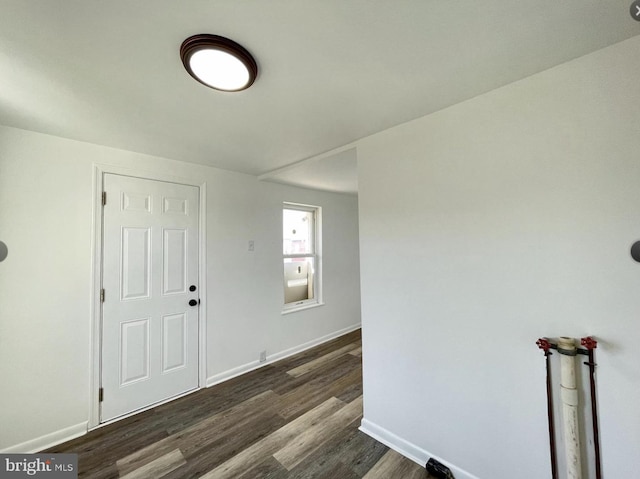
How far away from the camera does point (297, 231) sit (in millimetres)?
3857

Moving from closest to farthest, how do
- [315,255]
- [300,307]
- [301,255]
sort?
[300,307]
[301,255]
[315,255]

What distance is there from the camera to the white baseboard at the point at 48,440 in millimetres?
1776

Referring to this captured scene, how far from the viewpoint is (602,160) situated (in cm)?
116

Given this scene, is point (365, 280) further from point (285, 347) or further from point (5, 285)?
point (5, 285)

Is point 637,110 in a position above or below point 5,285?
above

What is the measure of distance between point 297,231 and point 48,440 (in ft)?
9.87

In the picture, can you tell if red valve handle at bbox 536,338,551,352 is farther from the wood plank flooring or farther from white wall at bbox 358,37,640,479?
the wood plank flooring

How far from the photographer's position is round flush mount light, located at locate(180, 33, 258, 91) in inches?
41.5

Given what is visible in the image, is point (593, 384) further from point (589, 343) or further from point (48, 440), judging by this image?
point (48, 440)

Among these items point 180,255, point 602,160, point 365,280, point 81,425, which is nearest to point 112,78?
point 180,255

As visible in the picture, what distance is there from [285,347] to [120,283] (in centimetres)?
202

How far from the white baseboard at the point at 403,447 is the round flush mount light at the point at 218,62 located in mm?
2412

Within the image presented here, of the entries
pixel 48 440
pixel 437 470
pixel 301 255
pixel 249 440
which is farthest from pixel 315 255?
pixel 48 440

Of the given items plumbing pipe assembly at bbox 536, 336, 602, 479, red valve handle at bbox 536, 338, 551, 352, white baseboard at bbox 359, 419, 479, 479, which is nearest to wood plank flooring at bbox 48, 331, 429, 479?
white baseboard at bbox 359, 419, 479, 479
